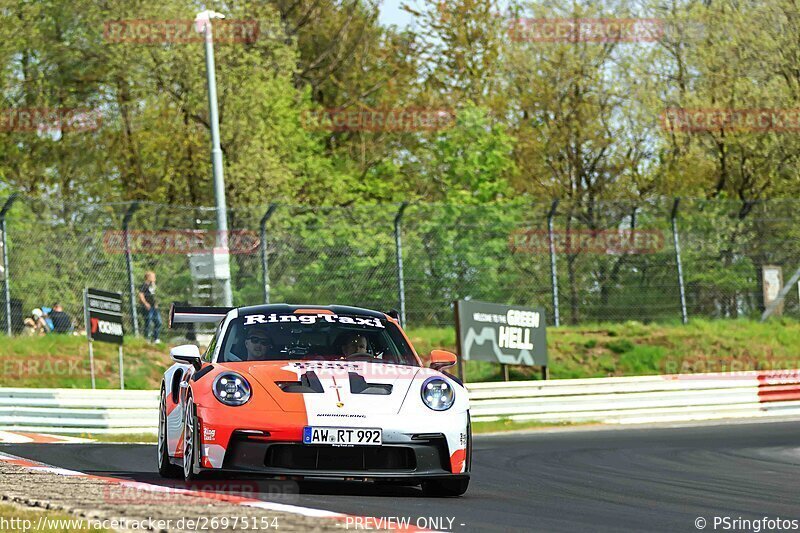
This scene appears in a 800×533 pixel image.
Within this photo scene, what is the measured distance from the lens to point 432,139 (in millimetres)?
42094

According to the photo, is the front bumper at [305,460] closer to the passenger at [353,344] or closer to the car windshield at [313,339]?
the car windshield at [313,339]

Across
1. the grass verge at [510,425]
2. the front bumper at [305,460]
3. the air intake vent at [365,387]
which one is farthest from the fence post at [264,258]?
the front bumper at [305,460]

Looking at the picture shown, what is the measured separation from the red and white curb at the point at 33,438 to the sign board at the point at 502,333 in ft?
22.0

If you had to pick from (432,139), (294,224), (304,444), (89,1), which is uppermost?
(89,1)

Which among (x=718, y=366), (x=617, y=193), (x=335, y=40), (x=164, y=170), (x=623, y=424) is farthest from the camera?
(x=335, y=40)

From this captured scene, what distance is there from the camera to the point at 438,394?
898 cm

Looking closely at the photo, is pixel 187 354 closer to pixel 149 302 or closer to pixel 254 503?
pixel 254 503

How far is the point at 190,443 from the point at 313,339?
1.42m

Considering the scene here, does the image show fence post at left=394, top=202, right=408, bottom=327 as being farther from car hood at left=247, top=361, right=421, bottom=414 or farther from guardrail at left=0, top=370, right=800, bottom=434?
car hood at left=247, top=361, right=421, bottom=414

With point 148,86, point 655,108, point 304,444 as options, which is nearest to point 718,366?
point 655,108

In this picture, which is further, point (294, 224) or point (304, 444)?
point (294, 224)

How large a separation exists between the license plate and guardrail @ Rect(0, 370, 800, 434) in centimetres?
1074

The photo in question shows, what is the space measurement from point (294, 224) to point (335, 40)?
20.2 meters

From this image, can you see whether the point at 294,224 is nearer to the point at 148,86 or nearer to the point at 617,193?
the point at 148,86
